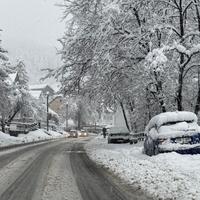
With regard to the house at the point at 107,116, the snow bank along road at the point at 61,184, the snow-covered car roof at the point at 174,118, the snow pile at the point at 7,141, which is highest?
the house at the point at 107,116

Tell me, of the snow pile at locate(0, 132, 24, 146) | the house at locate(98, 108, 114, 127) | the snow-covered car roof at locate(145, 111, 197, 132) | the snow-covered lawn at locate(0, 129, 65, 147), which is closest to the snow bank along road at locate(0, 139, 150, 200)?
the snow-covered car roof at locate(145, 111, 197, 132)

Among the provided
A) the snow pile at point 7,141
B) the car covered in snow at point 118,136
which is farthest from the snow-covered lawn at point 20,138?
the car covered in snow at point 118,136

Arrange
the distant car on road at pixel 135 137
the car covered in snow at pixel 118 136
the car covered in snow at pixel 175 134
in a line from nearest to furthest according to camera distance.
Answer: the car covered in snow at pixel 175 134 < the distant car on road at pixel 135 137 < the car covered in snow at pixel 118 136

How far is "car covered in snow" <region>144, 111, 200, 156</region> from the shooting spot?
684 inches

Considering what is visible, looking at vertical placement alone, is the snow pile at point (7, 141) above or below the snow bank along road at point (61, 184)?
above

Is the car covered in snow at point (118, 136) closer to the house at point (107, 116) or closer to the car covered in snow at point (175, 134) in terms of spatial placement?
the house at point (107, 116)

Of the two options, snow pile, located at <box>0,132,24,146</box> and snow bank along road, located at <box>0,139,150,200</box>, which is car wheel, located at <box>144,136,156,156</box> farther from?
snow pile, located at <box>0,132,24,146</box>

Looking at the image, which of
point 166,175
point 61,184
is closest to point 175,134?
point 166,175

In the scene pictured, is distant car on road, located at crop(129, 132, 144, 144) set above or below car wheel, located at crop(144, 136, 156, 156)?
above

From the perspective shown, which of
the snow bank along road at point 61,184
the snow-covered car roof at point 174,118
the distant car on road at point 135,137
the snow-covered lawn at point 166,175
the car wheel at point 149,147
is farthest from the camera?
the distant car on road at point 135,137

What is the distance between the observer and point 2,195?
11523 millimetres

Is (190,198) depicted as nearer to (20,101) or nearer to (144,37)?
(144,37)

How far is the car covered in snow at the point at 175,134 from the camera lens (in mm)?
17375

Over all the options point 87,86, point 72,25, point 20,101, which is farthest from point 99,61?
point 20,101
